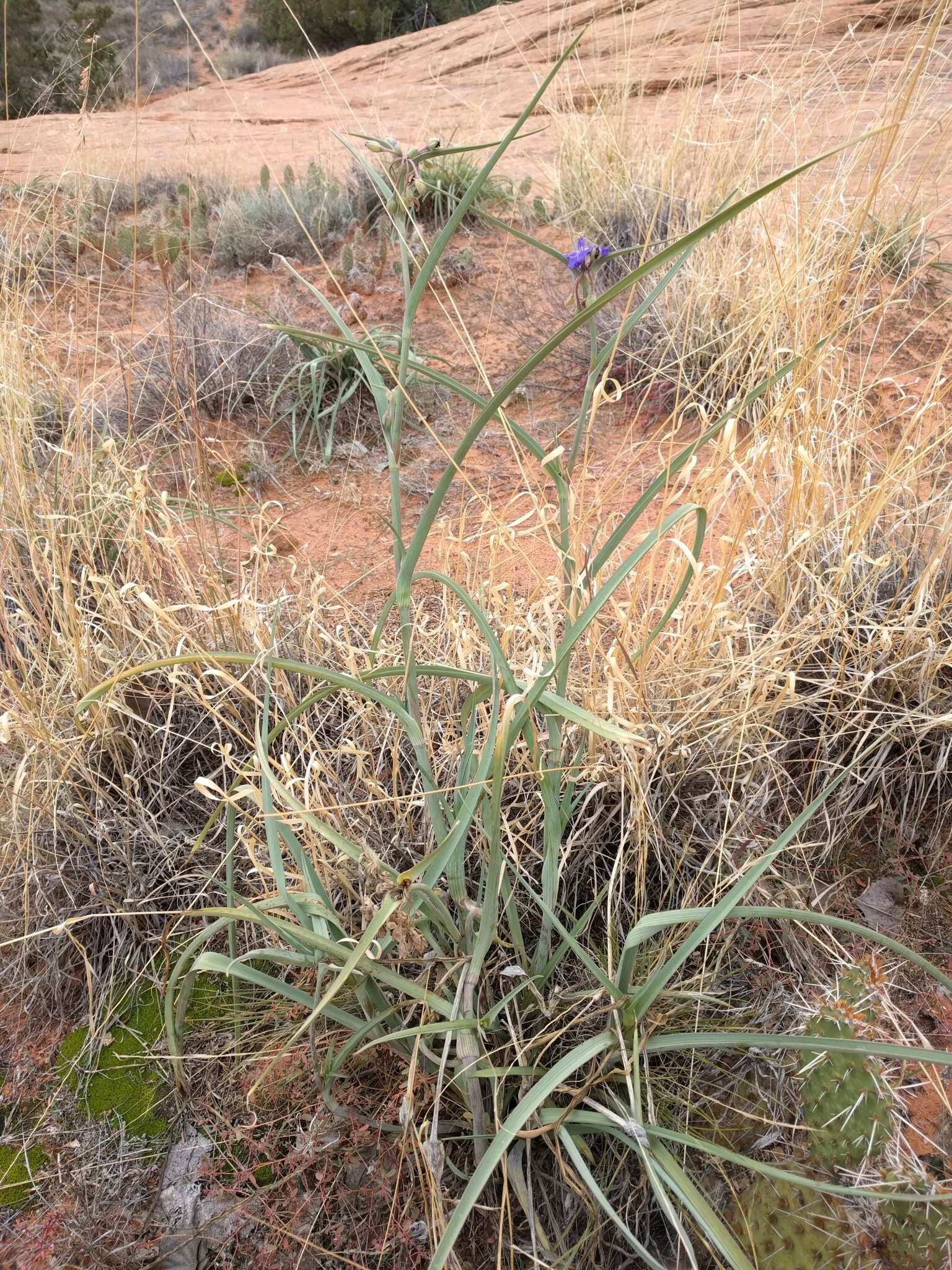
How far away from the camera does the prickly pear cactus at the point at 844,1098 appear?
39.1 inches

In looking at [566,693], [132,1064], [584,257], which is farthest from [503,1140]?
[584,257]

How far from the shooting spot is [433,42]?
9.13 metres

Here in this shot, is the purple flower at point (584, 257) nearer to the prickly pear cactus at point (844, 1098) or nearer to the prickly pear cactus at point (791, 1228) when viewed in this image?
the prickly pear cactus at point (844, 1098)

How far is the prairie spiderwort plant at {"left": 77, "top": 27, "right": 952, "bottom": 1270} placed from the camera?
0.86 metres

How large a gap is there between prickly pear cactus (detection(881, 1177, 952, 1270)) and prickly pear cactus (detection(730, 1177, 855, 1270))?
1.8 inches

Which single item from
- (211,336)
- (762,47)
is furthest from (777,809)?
(762,47)

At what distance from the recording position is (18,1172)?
119cm

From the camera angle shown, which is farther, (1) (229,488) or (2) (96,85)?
(2) (96,85)

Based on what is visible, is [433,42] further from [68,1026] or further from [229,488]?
[68,1026]

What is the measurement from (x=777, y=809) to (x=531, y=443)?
2.56 ft

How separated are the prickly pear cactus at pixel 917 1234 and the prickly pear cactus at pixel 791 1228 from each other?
45 millimetres

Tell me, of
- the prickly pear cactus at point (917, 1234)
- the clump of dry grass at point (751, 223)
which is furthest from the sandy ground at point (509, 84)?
the prickly pear cactus at point (917, 1234)

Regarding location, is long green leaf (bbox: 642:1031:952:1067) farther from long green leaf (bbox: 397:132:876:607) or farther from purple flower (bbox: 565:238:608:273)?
purple flower (bbox: 565:238:608:273)

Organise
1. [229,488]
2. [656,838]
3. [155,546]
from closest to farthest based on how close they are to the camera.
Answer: [656,838], [155,546], [229,488]
